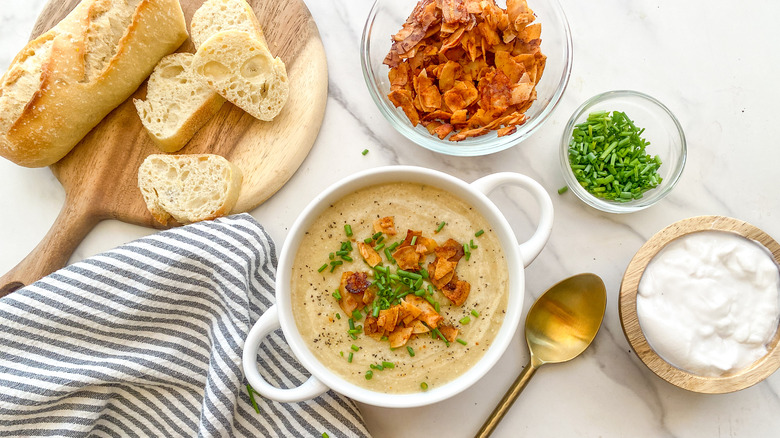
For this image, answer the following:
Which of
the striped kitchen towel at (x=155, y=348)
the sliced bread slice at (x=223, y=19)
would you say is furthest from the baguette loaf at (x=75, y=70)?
the striped kitchen towel at (x=155, y=348)

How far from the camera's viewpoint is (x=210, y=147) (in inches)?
80.0

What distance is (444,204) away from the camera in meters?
1.74

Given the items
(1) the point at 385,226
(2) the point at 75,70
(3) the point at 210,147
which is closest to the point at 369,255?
(1) the point at 385,226

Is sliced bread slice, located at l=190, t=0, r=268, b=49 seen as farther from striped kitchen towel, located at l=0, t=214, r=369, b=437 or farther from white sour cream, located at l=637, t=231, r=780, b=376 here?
white sour cream, located at l=637, t=231, r=780, b=376

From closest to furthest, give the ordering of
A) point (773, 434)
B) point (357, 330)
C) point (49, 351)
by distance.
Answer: point (357, 330) < point (49, 351) < point (773, 434)

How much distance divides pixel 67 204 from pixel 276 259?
2.46 feet

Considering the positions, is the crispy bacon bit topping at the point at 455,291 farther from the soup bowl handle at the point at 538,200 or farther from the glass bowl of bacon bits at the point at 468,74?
the glass bowl of bacon bits at the point at 468,74

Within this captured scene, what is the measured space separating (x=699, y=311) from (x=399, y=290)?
0.94 meters

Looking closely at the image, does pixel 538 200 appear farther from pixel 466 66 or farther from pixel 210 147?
pixel 210 147

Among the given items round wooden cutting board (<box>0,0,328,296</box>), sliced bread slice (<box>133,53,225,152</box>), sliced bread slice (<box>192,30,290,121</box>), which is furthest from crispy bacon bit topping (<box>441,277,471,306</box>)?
sliced bread slice (<box>133,53,225,152</box>)

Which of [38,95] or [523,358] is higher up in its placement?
[38,95]

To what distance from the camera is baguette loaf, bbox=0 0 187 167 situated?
1.87 metres

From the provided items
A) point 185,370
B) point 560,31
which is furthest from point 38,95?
point 560,31

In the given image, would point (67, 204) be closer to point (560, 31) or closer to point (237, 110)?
point (237, 110)
